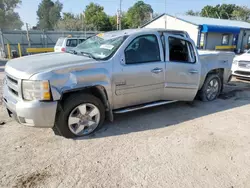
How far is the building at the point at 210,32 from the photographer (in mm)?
21748

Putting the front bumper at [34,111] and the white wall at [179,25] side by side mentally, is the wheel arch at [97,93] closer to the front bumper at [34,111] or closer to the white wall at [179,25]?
the front bumper at [34,111]

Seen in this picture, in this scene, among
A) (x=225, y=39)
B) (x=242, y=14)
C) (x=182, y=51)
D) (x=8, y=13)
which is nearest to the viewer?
(x=182, y=51)

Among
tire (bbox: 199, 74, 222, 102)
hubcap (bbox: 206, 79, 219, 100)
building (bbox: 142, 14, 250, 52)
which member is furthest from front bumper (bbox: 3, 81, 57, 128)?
building (bbox: 142, 14, 250, 52)

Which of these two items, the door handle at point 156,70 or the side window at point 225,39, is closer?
the door handle at point 156,70

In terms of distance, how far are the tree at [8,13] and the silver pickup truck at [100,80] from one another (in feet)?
181

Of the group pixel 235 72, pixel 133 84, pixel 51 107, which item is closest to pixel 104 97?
pixel 133 84

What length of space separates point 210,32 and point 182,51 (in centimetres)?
2043

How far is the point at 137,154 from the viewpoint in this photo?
313 cm

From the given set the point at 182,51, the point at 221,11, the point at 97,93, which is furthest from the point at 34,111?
the point at 221,11

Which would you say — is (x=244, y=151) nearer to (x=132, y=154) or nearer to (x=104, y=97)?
(x=132, y=154)

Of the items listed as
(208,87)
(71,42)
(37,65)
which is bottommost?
(208,87)

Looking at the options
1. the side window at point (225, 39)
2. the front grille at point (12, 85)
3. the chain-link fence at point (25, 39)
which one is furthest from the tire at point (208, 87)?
the side window at point (225, 39)

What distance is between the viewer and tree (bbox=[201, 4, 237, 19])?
52.8 metres

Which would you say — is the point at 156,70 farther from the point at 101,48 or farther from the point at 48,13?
the point at 48,13
